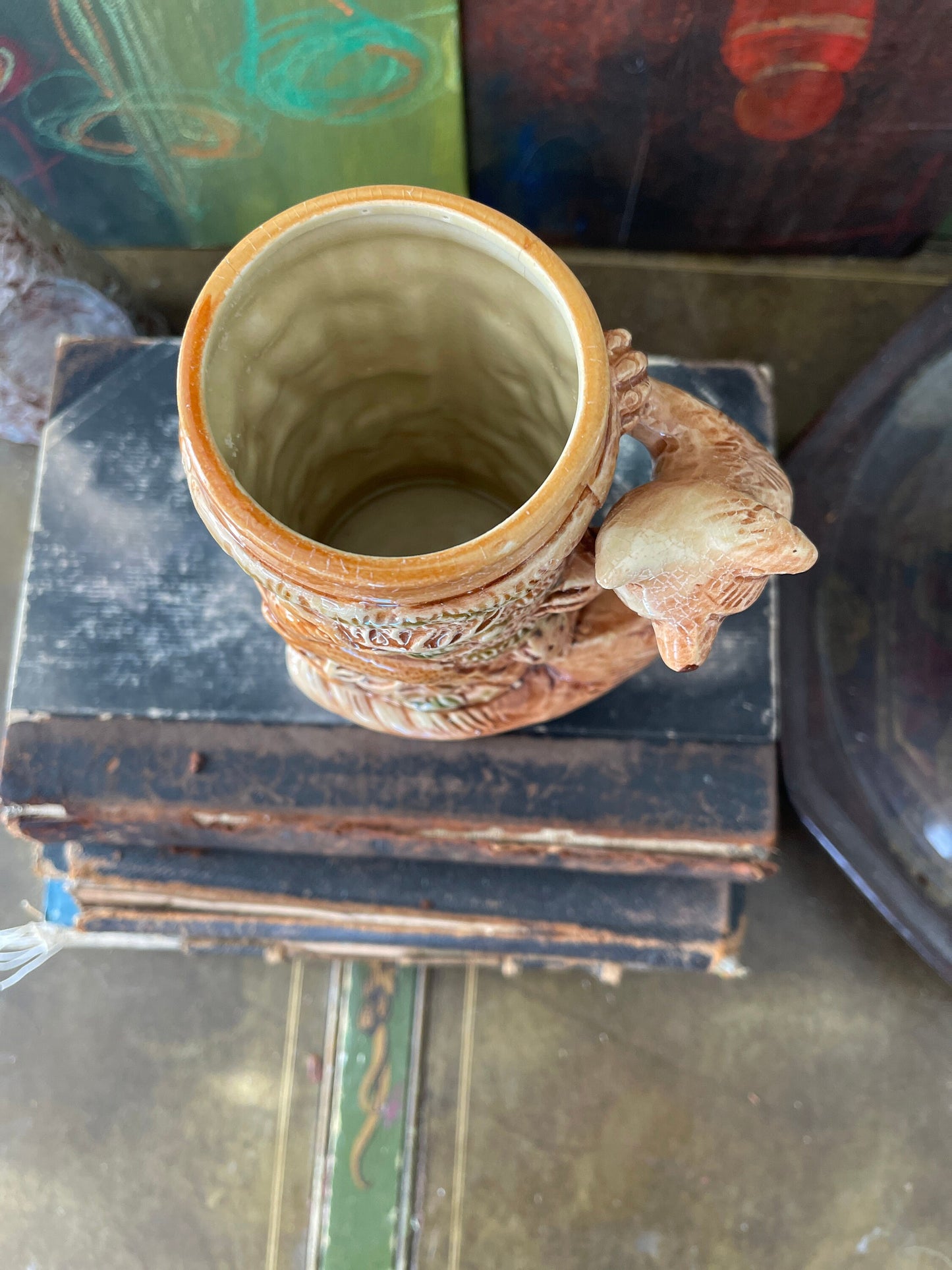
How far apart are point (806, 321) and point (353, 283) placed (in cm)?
170

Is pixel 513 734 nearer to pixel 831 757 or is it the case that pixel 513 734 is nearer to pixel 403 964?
pixel 831 757

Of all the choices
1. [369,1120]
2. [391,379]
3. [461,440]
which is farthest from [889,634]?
[369,1120]

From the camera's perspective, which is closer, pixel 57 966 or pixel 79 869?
pixel 79 869

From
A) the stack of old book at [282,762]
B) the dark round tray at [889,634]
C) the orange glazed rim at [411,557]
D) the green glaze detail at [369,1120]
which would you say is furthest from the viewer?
the green glaze detail at [369,1120]

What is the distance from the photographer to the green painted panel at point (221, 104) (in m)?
1.35

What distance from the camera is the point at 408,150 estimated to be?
65.1 inches

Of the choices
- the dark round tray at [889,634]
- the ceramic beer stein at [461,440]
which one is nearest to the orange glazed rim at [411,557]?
the ceramic beer stein at [461,440]

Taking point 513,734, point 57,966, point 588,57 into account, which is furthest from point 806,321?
point 57,966

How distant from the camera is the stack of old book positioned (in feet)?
4.03

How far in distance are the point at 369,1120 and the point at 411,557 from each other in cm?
157

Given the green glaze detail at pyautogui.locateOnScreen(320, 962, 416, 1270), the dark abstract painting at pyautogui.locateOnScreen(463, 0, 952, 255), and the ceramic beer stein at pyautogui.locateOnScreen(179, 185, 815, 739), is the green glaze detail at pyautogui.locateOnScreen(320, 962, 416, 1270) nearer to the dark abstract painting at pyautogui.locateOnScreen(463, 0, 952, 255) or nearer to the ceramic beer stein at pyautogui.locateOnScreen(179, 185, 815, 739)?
the ceramic beer stein at pyautogui.locateOnScreen(179, 185, 815, 739)

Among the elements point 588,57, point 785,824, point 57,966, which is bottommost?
point 57,966

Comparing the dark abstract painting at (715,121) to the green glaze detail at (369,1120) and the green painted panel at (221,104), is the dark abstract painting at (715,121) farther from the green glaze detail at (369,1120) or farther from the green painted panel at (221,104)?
the green glaze detail at (369,1120)

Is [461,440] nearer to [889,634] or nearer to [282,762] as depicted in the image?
[282,762]
